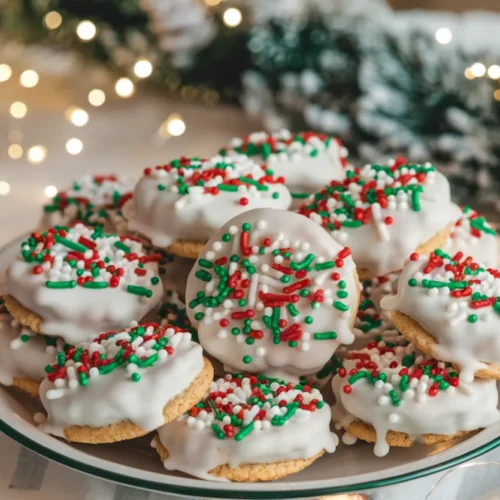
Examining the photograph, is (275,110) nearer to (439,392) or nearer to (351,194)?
(351,194)

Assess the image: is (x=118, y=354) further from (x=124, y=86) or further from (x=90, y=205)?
(x=124, y=86)

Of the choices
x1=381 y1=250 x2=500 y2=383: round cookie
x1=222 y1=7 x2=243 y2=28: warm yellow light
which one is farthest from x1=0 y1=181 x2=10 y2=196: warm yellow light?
x1=381 y1=250 x2=500 y2=383: round cookie

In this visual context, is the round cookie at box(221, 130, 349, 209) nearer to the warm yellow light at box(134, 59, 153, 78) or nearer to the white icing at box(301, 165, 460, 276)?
the white icing at box(301, 165, 460, 276)

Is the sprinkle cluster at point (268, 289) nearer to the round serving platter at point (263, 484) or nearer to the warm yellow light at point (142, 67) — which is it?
the round serving platter at point (263, 484)

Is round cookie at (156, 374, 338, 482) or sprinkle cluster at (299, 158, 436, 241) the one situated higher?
sprinkle cluster at (299, 158, 436, 241)

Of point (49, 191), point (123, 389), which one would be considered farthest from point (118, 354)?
point (49, 191)

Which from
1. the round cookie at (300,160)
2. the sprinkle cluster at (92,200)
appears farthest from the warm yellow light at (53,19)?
the round cookie at (300,160)

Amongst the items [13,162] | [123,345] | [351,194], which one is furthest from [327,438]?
[13,162]
